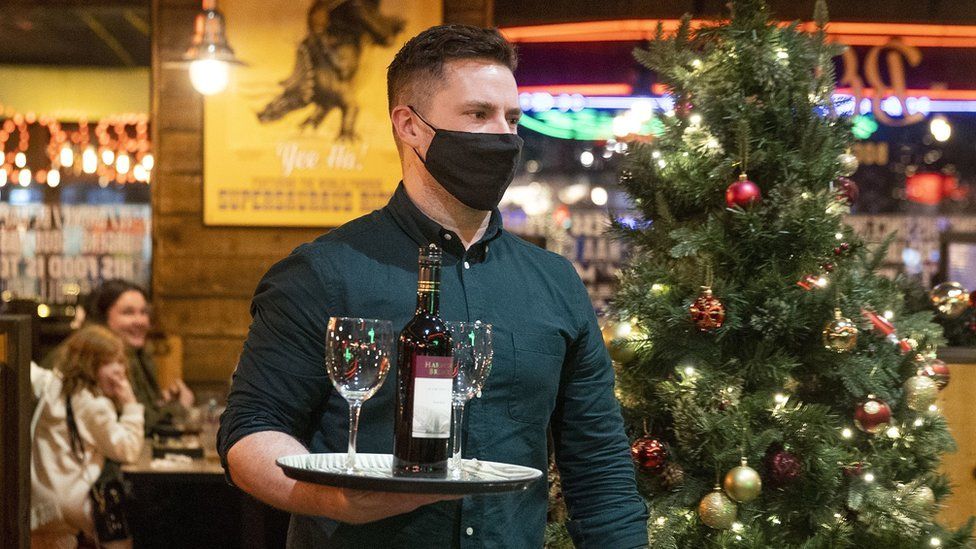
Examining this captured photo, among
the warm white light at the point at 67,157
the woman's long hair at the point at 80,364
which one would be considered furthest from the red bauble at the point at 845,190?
the warm white light at the point at 67,157

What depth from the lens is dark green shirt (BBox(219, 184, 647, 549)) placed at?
174cm

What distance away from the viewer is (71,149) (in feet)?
22.0

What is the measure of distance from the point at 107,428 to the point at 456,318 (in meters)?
3.12

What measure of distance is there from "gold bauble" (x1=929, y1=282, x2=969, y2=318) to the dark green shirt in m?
2.18

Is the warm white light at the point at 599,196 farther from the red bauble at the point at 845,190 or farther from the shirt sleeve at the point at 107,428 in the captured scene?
the red bauble at the point at 845,190

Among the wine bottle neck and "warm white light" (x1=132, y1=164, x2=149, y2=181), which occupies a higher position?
"warm white light" (x1=132, y1=164, x2=149, y2=181)

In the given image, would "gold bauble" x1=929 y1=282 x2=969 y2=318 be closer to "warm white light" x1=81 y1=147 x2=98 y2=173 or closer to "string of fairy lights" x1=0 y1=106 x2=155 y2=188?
"string of fairy lights" x1=0 y1=106 x2=155 y2=188

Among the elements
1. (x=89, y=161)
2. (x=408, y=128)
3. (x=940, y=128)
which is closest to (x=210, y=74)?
(x=89, y=161)

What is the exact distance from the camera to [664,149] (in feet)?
10.2

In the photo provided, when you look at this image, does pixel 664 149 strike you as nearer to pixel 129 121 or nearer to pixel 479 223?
pixel 479 223

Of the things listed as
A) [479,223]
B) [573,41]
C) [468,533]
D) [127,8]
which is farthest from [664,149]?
[127,8]

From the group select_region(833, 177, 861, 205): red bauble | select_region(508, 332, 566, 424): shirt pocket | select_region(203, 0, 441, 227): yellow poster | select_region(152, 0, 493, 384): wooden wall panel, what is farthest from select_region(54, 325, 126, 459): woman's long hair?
select_region(508, 332, 566, 424): shirt pocket

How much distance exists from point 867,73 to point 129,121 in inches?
163

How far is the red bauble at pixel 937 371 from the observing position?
3.11 metres
